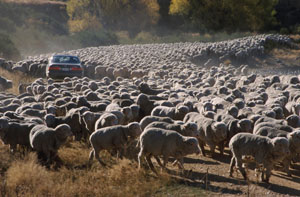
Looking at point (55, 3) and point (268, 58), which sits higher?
point (55, 3)

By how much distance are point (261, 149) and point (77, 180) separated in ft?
12.9

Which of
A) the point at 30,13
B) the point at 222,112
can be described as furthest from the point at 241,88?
the point at 30,13

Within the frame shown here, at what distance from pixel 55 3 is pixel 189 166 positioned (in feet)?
272

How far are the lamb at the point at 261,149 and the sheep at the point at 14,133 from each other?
504 centimetres

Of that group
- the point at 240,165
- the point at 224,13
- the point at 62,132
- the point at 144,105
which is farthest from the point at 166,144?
the point at 224,13

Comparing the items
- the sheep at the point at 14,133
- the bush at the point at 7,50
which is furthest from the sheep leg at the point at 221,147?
the bush at the point at 7,50

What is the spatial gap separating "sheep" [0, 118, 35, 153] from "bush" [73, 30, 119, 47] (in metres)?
49.5

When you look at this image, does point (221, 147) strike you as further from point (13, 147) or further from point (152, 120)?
point (13, 147)

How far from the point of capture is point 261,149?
9383 millimetres

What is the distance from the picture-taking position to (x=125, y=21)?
245 feet

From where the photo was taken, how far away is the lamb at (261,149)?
9.15 meters

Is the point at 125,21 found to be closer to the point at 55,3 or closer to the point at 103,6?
the point at 103,6

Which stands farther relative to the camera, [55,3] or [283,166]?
[55,3]

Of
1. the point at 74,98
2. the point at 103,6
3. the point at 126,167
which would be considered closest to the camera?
the point at 126,167
